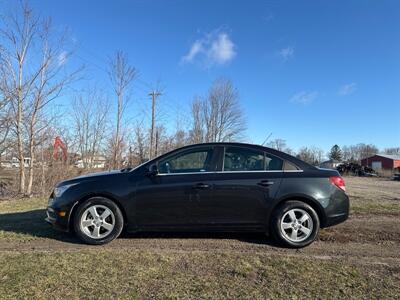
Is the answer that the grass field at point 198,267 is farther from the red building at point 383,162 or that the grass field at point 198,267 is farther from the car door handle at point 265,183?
the red building at point 383,162

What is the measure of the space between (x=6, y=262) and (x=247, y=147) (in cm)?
374

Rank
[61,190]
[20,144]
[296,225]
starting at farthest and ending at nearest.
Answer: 1. [20,144]
2. [61,190]
3. [296,225]

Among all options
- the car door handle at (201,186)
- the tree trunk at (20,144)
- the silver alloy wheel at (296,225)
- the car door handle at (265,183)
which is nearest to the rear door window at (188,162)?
the car door handle at (201,186)

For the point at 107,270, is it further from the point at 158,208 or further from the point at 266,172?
the point at 266,172

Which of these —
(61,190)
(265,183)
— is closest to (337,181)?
(265,183)

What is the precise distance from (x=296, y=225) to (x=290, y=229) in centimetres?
11

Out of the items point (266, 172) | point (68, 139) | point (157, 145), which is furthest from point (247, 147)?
point (157, 145)

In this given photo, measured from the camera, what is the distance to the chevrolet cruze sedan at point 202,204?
18.9ft

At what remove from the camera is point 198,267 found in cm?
455

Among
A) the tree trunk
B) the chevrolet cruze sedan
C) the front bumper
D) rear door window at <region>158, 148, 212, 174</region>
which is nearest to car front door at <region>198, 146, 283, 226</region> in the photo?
the chevrolet cruze sedan

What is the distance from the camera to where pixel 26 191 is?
47.5ft

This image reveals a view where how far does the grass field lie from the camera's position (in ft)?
12.5

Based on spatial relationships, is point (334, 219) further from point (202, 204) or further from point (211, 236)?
point (202, 204)

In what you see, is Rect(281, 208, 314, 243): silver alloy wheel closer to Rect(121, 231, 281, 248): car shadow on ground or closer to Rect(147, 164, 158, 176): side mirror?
Rect(121, 231, 281, 248): car shadow on ground
